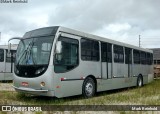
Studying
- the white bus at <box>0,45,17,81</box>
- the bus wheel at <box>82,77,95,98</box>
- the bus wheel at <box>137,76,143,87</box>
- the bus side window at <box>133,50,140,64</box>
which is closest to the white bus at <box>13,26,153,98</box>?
the bus wheel at <box>82,77,95,98</box>

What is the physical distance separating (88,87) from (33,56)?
120 inches

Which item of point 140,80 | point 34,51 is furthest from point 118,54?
point 34,51

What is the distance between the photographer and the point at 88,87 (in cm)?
1254

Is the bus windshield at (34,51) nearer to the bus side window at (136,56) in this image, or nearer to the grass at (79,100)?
the grass at (79,100)

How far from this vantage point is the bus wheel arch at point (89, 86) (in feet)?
40.4

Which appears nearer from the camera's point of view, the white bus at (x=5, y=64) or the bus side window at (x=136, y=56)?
the bus side window at (x=136, y=56)

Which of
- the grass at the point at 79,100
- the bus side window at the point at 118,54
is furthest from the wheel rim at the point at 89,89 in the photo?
the bus side window at the point at 118,54

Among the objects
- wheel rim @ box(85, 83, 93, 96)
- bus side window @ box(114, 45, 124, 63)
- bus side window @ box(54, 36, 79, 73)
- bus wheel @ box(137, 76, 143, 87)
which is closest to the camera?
bus side window @ box(54, 36, 79, 73)

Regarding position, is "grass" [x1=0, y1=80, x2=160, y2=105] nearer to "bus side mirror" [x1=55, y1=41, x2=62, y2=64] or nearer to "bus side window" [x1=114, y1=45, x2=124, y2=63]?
"bus side mirror" [x1=55, y1=41, x2=62, y2=64]

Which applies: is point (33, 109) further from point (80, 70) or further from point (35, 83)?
point (80, 70)

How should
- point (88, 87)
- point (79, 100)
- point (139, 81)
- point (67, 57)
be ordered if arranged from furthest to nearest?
point (139, 81)
point (88, 87)
point (79, 100)
point (67, 57)

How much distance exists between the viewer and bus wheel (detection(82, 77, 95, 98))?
1230 cm

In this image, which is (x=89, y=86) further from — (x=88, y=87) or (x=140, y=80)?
(x=140, y=80)

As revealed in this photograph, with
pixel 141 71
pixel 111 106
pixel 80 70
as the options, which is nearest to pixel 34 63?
pixel 80 70
